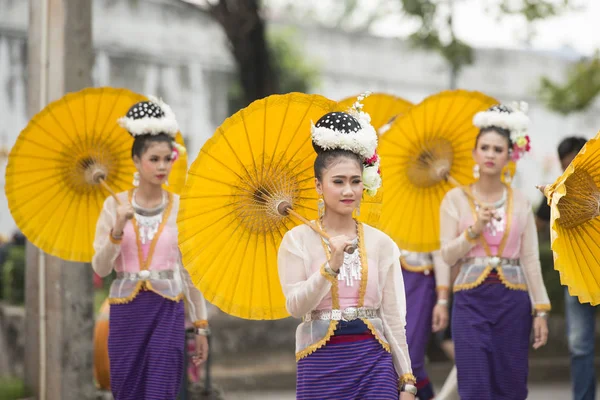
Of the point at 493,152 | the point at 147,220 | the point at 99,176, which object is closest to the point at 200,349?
the point at 147,220

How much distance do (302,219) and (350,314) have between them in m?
0.50

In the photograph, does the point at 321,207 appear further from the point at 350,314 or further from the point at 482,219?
the point at 482,219

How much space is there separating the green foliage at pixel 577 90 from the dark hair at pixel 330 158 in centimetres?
950

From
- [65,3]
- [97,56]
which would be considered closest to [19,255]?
[97,56]

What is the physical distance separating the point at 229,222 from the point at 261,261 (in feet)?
0.86

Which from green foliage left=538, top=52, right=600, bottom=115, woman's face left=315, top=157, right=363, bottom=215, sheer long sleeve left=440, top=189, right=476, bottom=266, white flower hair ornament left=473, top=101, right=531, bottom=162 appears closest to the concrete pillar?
sheer long sleeve left=440, top=189, right=476, bottom=266

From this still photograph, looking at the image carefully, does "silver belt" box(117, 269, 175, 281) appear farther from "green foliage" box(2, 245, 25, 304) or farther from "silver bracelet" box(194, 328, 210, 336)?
"green foliage" box(2, 245, 25, 304)

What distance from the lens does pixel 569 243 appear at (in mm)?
5258

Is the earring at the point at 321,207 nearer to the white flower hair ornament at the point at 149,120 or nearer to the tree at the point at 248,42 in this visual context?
the white flower hair ornament at the point at 149,120

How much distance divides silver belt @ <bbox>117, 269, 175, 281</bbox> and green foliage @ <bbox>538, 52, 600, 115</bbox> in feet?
28.2

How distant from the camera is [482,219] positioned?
6363mm

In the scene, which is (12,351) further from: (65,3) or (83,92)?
(83,92)

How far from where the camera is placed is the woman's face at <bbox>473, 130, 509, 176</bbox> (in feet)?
22.1

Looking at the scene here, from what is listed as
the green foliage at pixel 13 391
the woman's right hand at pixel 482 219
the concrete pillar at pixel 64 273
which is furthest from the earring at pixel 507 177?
the green foliage at pixel 13 391
